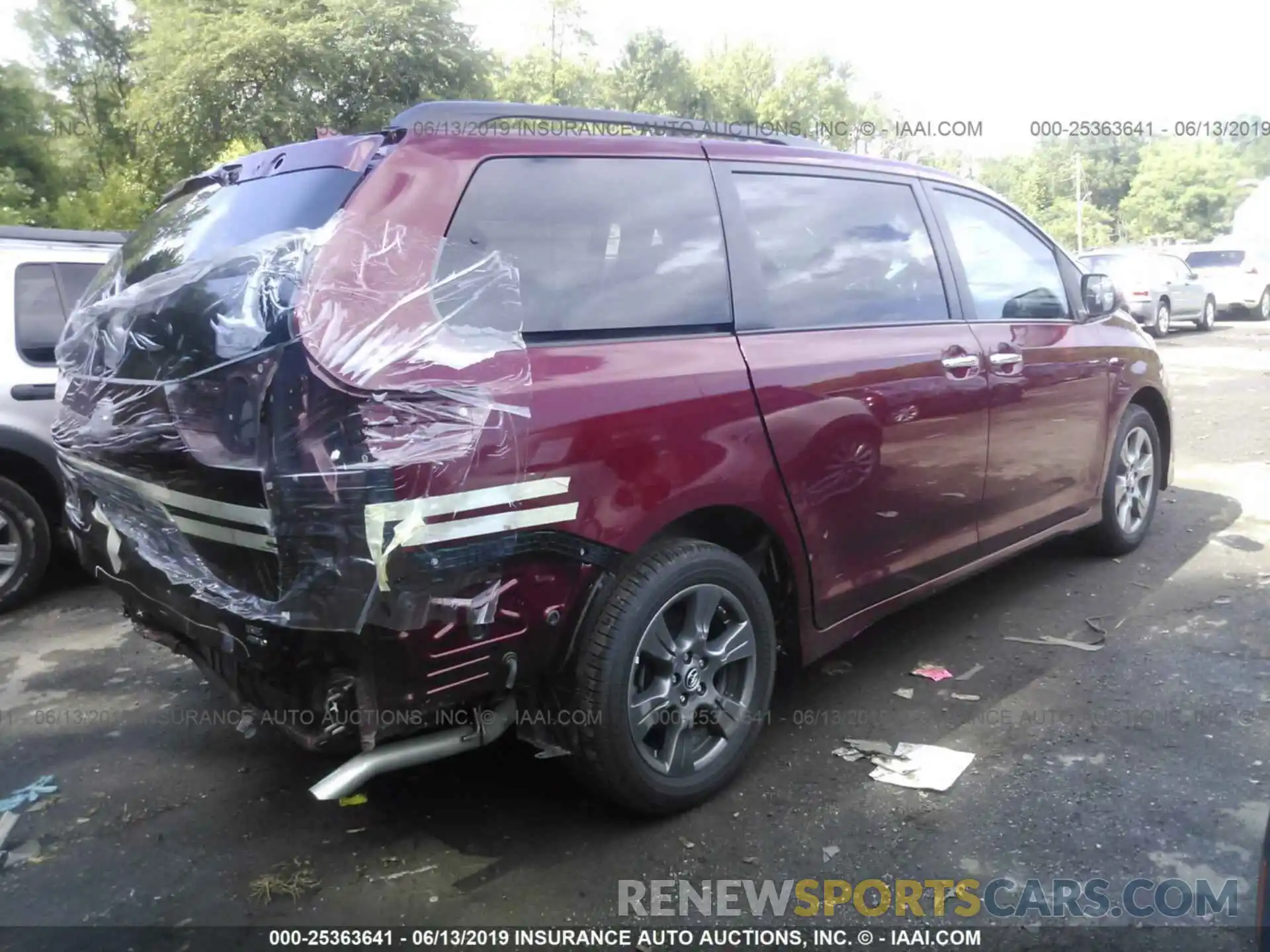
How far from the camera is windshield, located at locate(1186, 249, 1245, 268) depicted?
21.3m

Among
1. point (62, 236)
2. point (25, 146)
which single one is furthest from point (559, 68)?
point (62, 236)

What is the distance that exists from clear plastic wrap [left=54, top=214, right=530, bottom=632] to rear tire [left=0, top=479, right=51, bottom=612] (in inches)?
111

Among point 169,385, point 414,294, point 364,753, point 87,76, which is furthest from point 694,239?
point 87,76

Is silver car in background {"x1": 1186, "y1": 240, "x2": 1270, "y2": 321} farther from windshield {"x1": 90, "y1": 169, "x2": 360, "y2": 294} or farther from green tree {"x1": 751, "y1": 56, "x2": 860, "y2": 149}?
green tree {"x1": 751, "y1": 56, "x2": 860, "y2": 149}

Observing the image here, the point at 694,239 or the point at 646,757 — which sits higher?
the point at 694,239

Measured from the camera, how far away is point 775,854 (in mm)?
2740

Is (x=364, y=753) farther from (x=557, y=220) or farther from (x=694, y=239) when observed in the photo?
(x=694, y=239)

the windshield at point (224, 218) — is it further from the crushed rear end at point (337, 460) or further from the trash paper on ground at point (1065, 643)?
the trash paper on ground at point (1065, 643)

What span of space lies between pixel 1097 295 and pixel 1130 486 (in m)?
1.05

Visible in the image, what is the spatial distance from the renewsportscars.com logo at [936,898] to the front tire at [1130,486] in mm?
2779

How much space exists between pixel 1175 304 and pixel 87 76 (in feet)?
83.0

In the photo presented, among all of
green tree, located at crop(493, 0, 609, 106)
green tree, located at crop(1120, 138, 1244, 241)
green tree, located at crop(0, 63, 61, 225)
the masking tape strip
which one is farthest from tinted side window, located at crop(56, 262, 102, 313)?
green tree, located at crop(1120, 138, 1244, 241)

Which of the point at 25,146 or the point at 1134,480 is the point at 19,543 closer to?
the point at 1134,480

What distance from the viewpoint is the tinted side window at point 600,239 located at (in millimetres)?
2549
